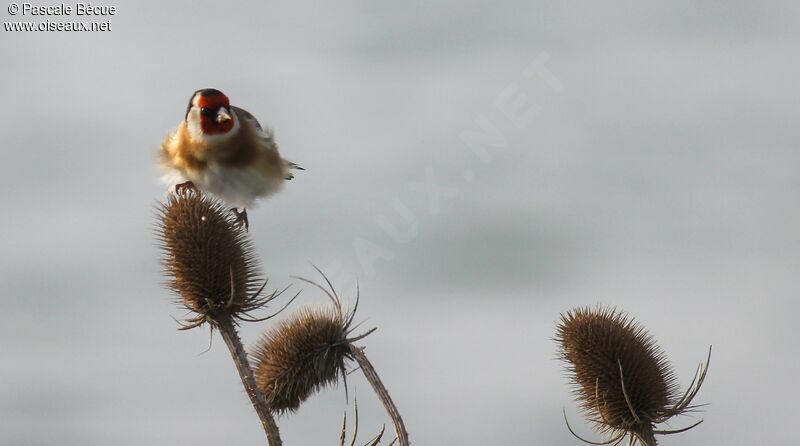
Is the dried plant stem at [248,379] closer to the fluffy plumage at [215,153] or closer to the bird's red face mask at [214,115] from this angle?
the fluffy plumage at [215,153]

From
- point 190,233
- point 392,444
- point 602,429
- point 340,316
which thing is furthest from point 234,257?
point 602,429

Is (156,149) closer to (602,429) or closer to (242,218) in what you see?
(242,218)

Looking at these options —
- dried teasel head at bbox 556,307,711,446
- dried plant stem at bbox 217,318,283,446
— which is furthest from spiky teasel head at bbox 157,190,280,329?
dried teasel head at bbox 556,307,711,446

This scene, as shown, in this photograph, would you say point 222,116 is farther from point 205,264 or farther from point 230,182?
point 205,264

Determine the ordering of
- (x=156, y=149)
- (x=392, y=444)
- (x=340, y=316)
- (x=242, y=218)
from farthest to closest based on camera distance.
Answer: (x=156, y=149) → (x=242, y=218) → (x=340, y=316) → (x=392, y=444)

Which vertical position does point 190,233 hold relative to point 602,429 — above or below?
above

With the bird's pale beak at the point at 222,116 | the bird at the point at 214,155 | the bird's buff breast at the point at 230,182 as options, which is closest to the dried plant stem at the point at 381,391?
the bird at the point at 214,155

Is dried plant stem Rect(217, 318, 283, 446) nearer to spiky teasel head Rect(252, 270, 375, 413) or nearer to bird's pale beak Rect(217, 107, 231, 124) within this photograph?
spiky teasel head Rect(252, 270, 375, 413)
